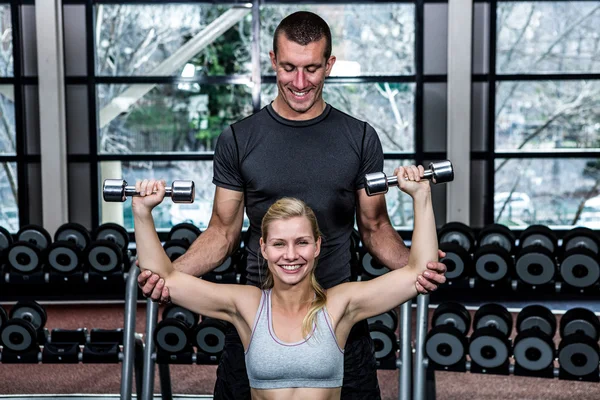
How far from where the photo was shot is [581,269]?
3.40 m

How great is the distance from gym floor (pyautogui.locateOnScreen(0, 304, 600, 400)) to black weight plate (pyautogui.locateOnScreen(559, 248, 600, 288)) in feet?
2.28

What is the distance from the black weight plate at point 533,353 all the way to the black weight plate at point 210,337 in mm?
1221

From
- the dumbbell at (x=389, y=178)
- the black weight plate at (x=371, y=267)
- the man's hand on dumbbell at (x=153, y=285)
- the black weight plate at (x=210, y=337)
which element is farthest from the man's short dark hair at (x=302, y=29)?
the black weight plate at (x=371, y=267)

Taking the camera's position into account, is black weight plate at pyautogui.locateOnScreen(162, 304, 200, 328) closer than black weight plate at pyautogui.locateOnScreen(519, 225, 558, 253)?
Yes

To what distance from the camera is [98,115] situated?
20.1 ft

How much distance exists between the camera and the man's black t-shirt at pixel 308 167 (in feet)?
6.07

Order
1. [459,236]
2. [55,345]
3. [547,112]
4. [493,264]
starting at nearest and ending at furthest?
[55,345]
[493,264]
[459,236]
[547,112]

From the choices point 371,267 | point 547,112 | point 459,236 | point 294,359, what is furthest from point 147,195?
point 547,112

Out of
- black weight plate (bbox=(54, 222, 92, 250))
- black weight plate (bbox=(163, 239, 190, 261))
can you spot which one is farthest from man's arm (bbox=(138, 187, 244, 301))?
black weight plate (bbox=(54, 222, 92, 250))

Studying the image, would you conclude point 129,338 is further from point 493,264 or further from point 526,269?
point 526,269

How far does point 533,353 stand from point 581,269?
46 cm

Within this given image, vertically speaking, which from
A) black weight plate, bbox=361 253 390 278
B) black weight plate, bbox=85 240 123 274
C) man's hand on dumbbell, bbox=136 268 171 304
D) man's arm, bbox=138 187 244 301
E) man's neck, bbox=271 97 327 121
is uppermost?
man's neck, bbox=271 97 327 121

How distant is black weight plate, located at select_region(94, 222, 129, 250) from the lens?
4324 mm

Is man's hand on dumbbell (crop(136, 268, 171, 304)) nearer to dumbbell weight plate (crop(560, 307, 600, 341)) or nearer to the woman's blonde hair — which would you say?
the woman's blonde hair
